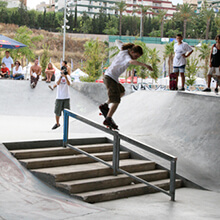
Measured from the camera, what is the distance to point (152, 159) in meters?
6.44

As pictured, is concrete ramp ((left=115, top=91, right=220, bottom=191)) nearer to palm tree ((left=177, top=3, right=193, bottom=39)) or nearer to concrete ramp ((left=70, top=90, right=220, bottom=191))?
concrete ramp ((left=70, top=90, right=220, bottom=191))

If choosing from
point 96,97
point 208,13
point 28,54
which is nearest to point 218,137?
point 96,97

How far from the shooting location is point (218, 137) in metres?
6.87

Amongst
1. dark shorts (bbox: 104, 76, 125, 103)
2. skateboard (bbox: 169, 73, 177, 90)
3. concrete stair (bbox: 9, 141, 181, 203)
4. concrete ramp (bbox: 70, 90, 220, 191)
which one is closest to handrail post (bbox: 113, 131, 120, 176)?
concrete stair (bbox: 9, 141, 181, 203)

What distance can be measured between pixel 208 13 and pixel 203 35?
10297mm

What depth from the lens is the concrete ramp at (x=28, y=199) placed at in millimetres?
3928

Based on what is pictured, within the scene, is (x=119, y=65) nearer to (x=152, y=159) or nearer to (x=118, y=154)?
(x=118, y=154)

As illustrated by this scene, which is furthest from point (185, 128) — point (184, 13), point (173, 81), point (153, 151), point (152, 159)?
point (184, 13)

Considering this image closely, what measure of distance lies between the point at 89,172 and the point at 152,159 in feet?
5.00

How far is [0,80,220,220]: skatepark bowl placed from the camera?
425 cm

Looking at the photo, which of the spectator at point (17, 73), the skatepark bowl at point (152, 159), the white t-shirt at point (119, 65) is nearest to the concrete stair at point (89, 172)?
the skatepark bowl at point (152, 159)

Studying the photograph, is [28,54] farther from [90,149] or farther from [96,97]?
[90,149]

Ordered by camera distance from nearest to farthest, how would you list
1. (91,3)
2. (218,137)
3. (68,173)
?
(68,173) → (218,137) → (91,3)

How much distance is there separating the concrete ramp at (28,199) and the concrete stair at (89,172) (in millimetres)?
160
